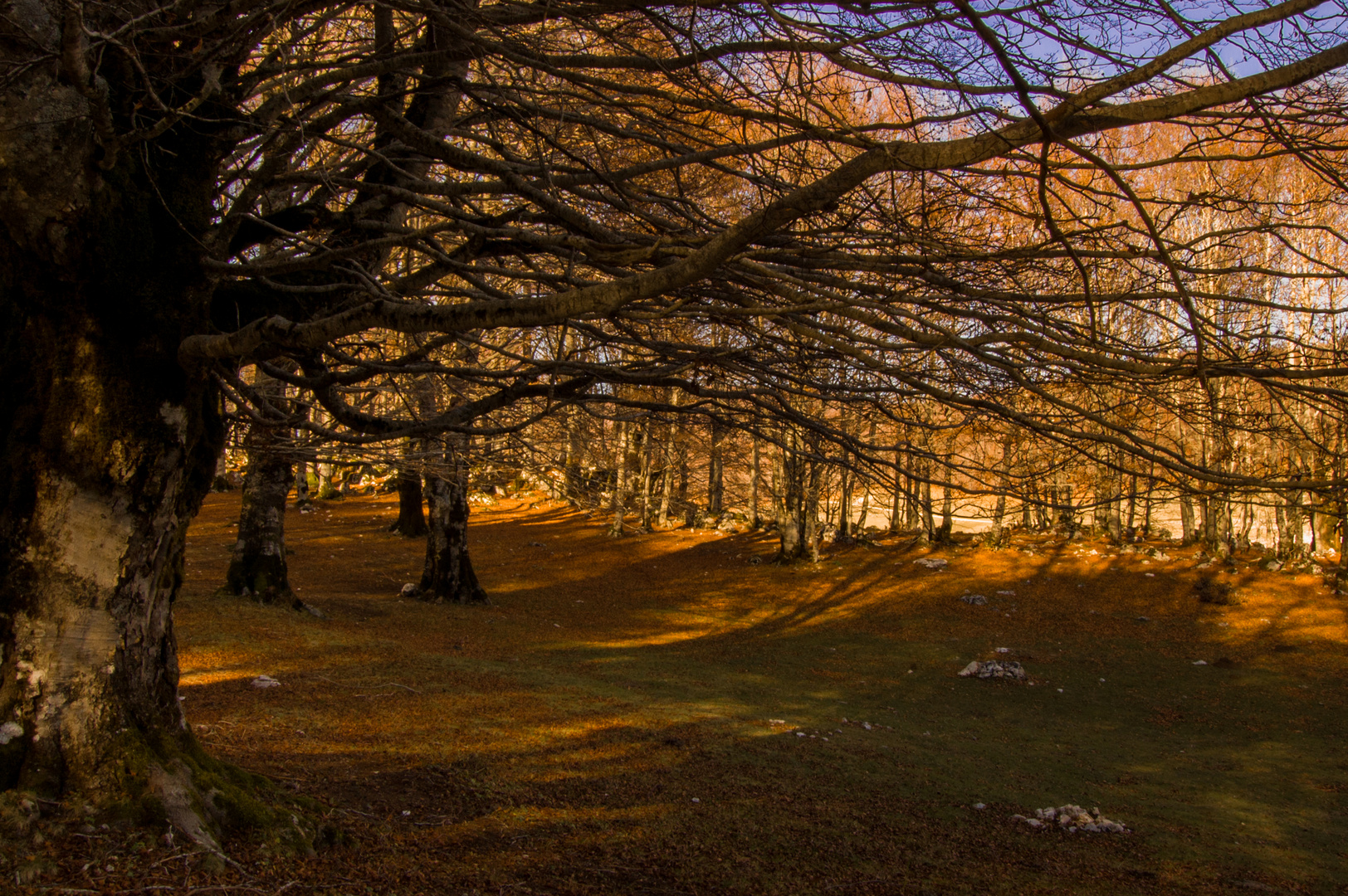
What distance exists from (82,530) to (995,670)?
11.9m

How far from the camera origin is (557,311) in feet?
8.54

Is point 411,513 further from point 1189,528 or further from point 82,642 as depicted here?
point 1189,528

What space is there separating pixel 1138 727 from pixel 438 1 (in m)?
10.6

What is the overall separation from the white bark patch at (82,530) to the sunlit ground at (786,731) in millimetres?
1387

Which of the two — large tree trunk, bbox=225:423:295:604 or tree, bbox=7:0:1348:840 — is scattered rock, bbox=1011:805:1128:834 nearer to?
tree, bbox=7:0:1348:840

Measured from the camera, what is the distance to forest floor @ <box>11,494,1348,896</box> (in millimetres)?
4336

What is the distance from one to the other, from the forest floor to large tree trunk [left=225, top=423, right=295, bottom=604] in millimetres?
593

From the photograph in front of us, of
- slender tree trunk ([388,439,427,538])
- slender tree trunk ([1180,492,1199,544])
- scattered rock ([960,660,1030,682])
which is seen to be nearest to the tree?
scattered rock ([960,660,1030,682])

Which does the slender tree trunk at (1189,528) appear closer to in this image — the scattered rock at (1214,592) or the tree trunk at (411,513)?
the scattered rock at (1214,592)

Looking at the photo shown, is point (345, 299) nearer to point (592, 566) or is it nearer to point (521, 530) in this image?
point (592, 566)

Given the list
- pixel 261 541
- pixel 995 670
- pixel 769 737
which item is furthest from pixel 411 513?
pixel 769 737

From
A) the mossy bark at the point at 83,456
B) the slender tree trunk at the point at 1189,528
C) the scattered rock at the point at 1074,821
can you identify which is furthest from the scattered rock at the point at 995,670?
the slender tree trunk at the point at 1189,528

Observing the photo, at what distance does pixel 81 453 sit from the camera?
3.39 meters

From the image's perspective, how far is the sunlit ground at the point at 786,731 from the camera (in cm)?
458
